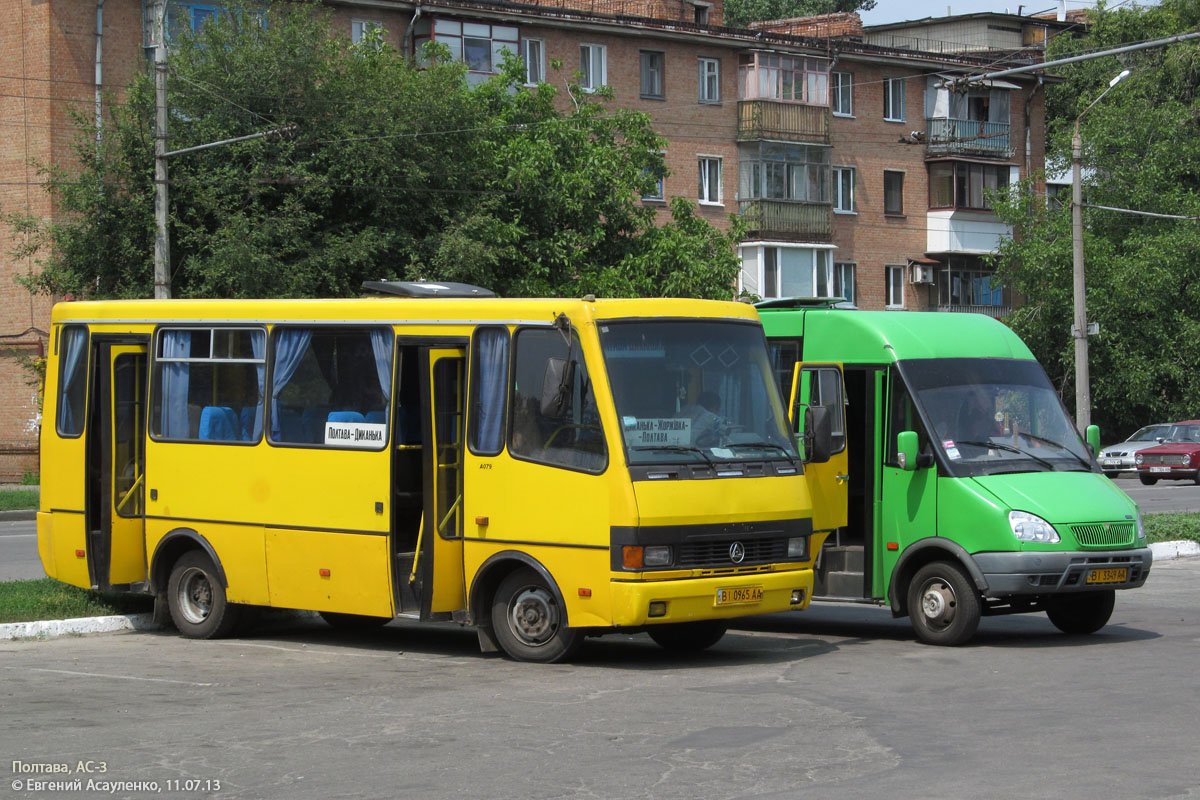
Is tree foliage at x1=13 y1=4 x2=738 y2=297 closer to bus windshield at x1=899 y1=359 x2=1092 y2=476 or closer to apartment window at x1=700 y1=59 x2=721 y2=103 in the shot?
apartment window at x1=700 y1=59 x2=721 y2=103

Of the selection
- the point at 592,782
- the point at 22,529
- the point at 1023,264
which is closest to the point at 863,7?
the point at 1023,264

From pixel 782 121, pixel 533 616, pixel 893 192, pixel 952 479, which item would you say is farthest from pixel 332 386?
pixel 893 192

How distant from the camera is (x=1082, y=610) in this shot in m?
13.0

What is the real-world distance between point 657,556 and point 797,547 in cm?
134

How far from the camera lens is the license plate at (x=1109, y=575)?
39.5 ft

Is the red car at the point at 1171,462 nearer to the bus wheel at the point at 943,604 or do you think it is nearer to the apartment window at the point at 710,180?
the apartment window at the point at 710,180

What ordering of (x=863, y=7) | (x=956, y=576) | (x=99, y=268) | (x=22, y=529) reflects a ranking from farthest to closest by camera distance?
(x=863, y=7)
(x=99, y=268)
(x=22, y=529)
(x=956, y=576)

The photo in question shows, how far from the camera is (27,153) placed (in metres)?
38.2

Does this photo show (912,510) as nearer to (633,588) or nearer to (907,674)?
(907,674)

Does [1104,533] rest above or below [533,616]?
above

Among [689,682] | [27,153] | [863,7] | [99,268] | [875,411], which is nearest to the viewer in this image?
[689,682]

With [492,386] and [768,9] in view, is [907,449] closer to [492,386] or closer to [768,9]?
[492,386]

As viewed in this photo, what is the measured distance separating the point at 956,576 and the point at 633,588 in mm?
2902

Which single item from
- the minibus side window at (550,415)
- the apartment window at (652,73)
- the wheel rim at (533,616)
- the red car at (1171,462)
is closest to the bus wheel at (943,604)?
the wheel rim at (533,616)
